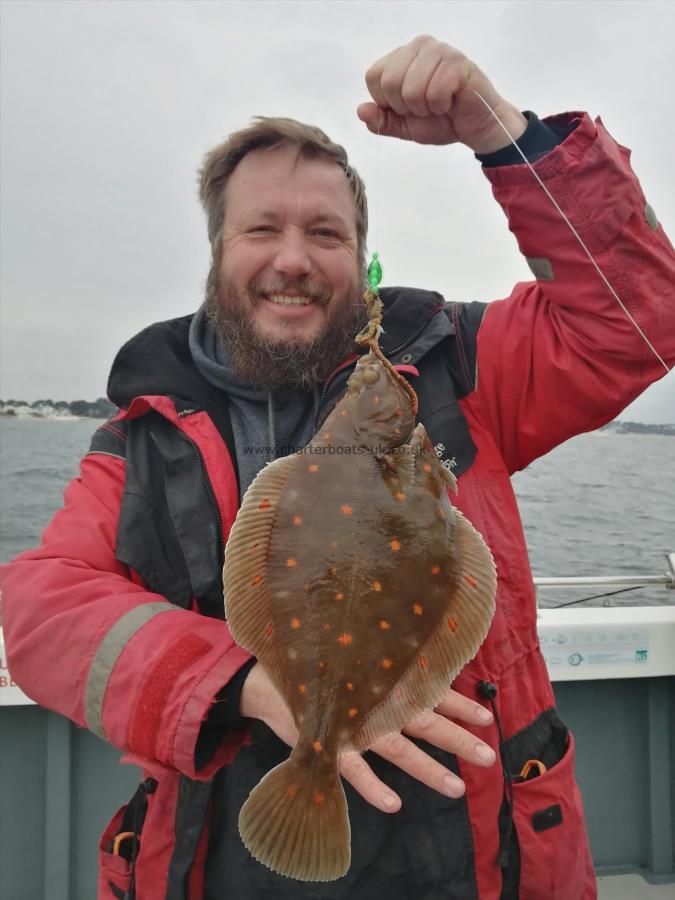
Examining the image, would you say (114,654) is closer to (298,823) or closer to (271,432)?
(298,823)

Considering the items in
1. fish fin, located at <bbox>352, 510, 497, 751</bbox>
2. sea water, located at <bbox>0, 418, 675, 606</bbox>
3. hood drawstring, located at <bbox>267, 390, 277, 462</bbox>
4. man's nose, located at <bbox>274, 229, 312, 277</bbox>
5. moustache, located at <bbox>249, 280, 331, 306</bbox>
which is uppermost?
man's nose, located at <bbox>274, 229, 312, 277</bbox>

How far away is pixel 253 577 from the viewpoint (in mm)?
1575

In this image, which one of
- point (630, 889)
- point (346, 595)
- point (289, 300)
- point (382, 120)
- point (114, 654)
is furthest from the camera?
point (630, 889)

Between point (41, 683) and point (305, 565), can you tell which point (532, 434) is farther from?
point (41, 683)

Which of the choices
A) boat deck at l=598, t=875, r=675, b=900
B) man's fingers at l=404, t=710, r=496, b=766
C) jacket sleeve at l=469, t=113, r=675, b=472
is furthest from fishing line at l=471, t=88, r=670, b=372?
boat deck at l=598, t=875, r=675, b=900

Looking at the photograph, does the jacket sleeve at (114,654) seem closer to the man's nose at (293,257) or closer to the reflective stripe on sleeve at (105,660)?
the reflective stripe on sleeve at (105,660)

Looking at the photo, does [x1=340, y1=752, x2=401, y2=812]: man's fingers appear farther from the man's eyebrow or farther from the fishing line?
the man's eyebrow

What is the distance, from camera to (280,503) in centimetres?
160

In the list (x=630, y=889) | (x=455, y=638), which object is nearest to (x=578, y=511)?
(x=630, y=889)

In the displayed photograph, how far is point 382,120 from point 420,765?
5.44 ft

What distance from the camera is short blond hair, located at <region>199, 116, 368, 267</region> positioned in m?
2.42

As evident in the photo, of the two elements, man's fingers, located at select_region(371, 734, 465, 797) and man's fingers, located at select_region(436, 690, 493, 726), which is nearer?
man's fingers, located at select_region(371, 734, 465, 797)

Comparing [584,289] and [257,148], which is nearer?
[584,289]

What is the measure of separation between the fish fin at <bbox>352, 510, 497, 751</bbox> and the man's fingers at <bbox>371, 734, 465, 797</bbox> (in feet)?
0.25
